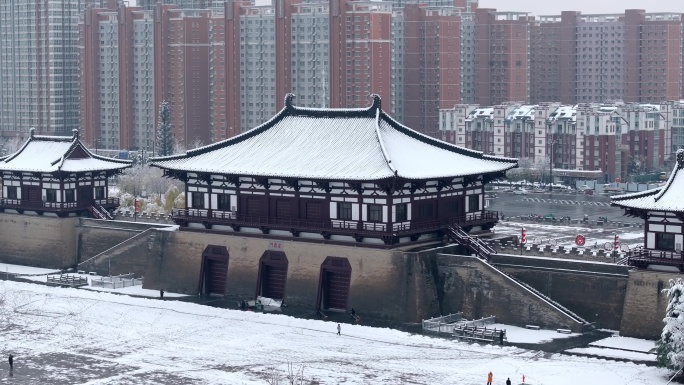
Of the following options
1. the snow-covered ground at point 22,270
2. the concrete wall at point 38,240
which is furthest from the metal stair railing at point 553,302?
the snow-covered ground at point 22,270

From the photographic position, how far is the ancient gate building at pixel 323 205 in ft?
212

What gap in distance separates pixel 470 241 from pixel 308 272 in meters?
8.25

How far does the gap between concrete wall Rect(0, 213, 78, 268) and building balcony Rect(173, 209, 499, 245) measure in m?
10.8

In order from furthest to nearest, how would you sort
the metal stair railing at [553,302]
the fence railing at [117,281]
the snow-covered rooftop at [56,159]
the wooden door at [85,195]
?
the wooden door at [85,195] < the snow-covered rooftop at [56,159] < the fence railing at [117,281] < the metal stair railing at [553,302]

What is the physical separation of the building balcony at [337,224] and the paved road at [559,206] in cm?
3672

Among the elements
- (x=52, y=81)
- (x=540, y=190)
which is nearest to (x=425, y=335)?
(x=540, y=190)

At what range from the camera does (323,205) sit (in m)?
66.9

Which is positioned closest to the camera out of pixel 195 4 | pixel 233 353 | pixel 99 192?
pixel 233 353

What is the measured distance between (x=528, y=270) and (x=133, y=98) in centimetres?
11033

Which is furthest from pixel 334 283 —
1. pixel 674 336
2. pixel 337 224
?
pixel 674 336

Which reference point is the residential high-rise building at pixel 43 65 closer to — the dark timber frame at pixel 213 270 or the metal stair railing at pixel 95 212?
the metal stair railing at pixel 95 212

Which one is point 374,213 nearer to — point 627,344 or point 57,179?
point 627,344

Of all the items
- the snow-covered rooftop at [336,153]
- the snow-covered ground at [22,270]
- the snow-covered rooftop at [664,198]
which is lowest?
the snow-covered ground at [22,270]

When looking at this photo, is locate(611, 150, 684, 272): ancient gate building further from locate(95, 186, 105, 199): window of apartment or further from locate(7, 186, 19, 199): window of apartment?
locate(7, 186, 19, 199): window of apartment
